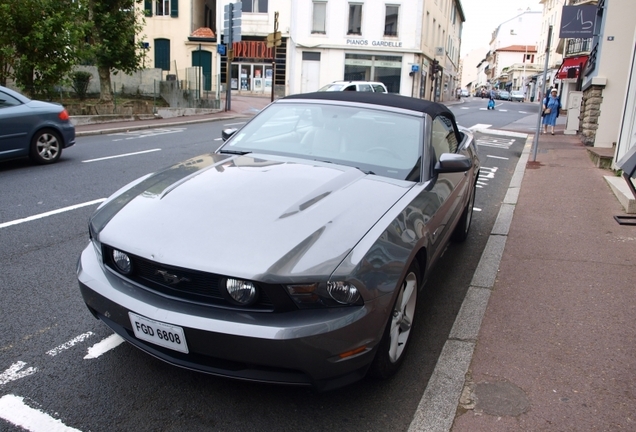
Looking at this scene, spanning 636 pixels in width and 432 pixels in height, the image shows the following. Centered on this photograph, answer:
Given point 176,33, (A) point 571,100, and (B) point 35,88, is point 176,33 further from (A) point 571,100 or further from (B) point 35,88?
(A) point 571,100

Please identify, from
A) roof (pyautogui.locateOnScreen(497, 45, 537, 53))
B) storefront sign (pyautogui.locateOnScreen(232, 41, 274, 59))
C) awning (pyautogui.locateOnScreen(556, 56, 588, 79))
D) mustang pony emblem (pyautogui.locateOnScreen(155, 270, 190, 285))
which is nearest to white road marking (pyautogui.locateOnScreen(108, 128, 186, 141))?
mustang pony emblem (pyautogui.locateOnScreen(155, 270, 190, 285))

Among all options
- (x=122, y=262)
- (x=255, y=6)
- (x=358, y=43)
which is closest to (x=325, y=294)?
(x=122, y=262)

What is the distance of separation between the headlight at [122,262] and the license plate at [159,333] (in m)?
0.28

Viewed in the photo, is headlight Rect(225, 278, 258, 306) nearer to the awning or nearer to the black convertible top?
the black convertible top

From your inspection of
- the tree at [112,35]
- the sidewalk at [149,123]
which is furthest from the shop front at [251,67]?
the tree at [112,35]

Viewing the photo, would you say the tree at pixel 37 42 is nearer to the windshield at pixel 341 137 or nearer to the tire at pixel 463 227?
the windshield at pixel 341 137

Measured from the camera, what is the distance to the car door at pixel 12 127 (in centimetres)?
892

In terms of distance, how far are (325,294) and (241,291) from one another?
0.40m

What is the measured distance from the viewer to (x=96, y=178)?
8609 mm

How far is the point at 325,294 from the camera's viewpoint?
2.58 meters

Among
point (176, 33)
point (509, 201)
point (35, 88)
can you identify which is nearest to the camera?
point (509, 201)

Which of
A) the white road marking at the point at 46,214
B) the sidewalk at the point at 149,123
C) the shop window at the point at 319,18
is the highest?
the shop window at the point at 319,18

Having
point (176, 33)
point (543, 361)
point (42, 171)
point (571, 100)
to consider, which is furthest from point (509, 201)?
point (176, 33)

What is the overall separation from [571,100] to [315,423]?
20441 millimetres
